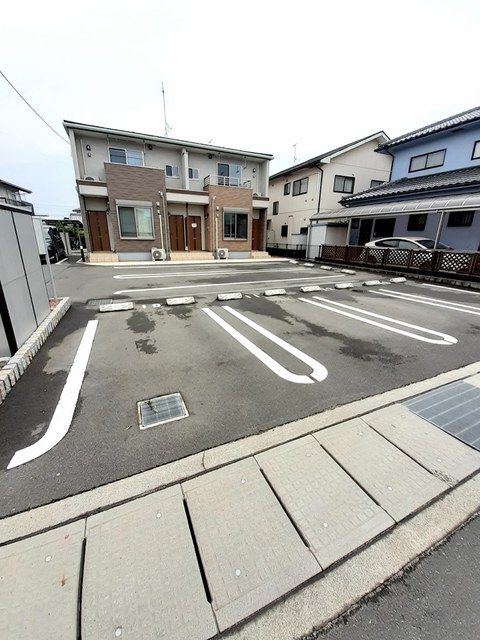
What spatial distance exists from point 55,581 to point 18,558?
0.28 m

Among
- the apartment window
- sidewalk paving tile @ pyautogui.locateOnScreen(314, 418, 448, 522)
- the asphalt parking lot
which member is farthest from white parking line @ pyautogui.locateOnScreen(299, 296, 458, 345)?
the apartment window

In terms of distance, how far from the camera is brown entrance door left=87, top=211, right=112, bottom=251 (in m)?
14.7

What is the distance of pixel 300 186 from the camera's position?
18.7 metres

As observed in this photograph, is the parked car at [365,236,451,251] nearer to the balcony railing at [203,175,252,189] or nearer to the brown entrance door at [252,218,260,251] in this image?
the brown entrance door at [252,218,260,251]

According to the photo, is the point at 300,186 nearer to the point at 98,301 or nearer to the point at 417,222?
the point at 417,222

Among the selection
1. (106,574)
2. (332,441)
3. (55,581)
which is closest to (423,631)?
(332,441)

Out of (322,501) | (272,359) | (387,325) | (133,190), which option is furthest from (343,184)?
(322,501)

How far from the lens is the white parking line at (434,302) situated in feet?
21.4

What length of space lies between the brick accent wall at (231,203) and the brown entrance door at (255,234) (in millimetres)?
1788

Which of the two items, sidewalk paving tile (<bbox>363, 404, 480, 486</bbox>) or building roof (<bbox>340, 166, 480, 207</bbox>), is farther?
building roof (<bbox>340, 166, 480, 207</bbox>)

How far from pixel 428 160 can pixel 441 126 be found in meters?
1.54

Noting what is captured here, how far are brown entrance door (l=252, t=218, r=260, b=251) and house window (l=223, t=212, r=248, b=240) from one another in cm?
190

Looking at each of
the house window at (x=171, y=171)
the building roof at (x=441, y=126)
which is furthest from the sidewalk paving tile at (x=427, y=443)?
the house window at (x=171, y=171)

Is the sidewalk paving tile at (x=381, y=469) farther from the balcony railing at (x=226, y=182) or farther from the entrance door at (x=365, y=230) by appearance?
the entrance door at (x=365, y=230)
